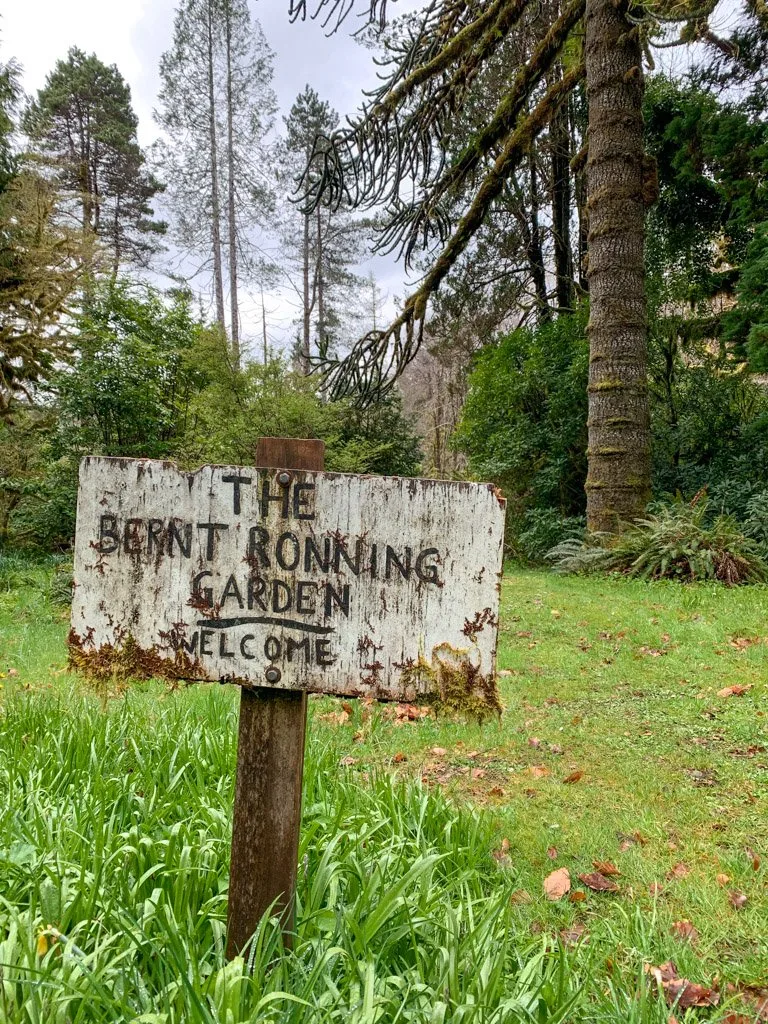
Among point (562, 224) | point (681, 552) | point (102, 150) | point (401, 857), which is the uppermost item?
point (102, 150)

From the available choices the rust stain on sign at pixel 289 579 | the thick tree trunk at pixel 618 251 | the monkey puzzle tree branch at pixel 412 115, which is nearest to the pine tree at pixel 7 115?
the monkey puzzle tree branch at pixel 412 115

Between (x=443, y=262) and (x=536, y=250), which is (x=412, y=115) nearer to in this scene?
(x=443, y=262)

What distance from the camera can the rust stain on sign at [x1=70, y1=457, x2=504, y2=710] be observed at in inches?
54.1

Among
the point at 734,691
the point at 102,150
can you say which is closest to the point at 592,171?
the point at 734,691

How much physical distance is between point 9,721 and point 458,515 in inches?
99.0

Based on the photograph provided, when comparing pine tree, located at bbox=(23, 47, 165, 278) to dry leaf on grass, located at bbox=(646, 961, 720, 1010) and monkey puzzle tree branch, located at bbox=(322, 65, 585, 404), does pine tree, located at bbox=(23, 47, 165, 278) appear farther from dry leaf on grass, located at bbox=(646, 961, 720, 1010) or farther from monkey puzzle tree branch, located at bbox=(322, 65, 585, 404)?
dry leaf on grass, located at bbox=(646, 961, 720, 1010)

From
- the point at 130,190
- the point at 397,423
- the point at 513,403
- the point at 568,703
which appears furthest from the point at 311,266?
the point at 568,703

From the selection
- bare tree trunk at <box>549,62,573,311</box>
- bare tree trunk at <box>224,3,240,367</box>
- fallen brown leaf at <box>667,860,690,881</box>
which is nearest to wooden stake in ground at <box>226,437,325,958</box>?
fallen brown leaf at <box>667,860,690,881</box>

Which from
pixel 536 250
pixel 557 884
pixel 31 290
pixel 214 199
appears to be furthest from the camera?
pixel 214 199

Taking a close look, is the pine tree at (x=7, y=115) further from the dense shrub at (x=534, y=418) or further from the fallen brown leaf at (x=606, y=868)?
the fallen brown leaf at (x=606, y=868)

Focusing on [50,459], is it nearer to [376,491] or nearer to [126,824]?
[126,824]

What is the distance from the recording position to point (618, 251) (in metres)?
7.62

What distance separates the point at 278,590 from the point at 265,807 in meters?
0.55

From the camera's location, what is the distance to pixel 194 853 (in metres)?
1.85
